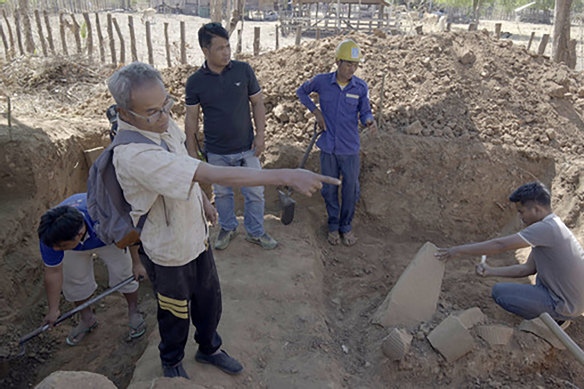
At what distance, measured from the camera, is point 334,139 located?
4168 mm

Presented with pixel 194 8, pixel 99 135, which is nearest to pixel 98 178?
pixel 99 135

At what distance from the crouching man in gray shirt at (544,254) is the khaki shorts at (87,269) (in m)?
2.43

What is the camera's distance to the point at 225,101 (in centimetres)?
345

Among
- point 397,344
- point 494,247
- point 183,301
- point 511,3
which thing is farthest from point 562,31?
point 511,3

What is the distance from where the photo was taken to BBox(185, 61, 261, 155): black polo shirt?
341cm

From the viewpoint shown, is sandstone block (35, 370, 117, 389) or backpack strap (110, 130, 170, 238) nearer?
sandstone block (35, 370, 117, 389)

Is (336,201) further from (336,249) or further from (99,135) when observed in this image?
(99,135)

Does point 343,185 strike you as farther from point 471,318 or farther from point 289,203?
point 471,318

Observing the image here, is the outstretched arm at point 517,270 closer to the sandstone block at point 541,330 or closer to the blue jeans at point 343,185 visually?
the sandstone block at point 541,330

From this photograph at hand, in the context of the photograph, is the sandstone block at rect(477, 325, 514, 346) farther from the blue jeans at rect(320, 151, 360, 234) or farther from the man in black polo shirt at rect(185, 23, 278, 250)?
the man in black polo shirt at rect(185, 23, 278, 250)

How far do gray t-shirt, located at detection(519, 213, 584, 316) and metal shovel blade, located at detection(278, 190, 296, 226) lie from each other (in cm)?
224

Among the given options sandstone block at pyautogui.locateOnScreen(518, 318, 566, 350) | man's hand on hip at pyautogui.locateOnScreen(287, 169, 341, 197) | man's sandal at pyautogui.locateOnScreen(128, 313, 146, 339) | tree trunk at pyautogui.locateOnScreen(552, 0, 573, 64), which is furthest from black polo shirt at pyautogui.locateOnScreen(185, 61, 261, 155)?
A: tree trunk at pyautogui.locateOnScreen(552, 0, 573, 64)

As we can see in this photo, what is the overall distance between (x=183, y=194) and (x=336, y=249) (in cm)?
320

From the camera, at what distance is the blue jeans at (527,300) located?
3127 mm
